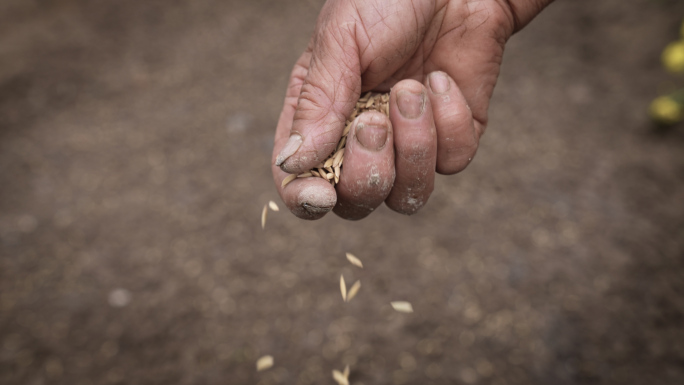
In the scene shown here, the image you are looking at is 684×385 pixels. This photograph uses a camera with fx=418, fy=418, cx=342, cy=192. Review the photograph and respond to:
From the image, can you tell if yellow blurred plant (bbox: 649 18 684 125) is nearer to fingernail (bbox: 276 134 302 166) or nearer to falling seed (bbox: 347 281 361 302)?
falling seed (bbox: 347 281 361 302)

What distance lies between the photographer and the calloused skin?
1.44m

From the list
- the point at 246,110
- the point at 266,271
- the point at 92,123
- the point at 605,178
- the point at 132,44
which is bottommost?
the point at 605,178

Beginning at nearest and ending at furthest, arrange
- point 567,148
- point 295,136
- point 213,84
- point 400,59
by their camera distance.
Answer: point 295,136
point 400,59
point 567,148
point 213,84

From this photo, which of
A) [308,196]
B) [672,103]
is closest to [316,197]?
[308,196]

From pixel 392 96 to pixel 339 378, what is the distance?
1650mm

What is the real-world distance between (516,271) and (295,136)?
196 centimetres

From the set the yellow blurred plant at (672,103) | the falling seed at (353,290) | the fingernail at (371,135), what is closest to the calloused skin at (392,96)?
the fingernail at (371,135)

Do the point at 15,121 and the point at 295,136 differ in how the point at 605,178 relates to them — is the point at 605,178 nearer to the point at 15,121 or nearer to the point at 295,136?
the point at 295,136

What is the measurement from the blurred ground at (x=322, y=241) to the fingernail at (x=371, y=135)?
58.5 inches

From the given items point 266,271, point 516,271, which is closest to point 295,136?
point 266,271

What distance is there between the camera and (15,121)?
153 inches

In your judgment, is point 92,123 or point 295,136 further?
point 92,123

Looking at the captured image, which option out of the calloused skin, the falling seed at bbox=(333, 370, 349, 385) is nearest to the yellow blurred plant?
the calloused skin

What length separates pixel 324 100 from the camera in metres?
1.49
